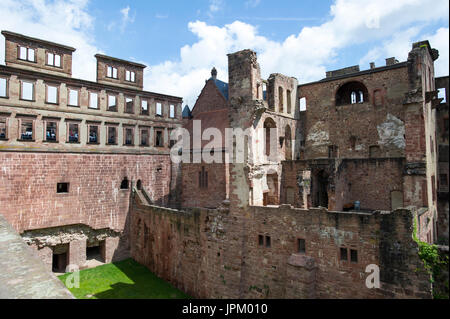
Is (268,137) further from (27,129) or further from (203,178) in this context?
(27,129)

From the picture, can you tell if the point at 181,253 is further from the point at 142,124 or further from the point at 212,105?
the point at 212,105

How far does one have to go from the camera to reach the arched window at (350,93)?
23531 millimetres

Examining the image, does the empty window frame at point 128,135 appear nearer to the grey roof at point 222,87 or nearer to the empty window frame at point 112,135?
the empty window frame at point 112,135

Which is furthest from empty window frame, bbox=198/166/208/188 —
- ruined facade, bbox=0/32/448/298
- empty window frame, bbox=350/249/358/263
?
empty window frame, bbox=350/249/358/263

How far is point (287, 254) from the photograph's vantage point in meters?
13.1

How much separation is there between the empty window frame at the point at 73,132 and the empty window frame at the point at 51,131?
2.54ft

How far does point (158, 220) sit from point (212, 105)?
12.4 metres

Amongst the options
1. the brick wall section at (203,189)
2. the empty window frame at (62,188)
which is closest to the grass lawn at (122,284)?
the empty window frame at (62,188)

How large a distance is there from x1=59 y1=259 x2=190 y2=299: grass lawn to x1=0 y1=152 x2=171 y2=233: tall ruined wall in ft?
10.1

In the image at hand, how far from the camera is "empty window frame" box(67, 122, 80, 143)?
20125 mm

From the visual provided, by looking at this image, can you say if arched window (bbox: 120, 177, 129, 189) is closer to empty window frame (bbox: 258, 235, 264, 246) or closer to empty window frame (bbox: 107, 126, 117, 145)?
empty window frame (bbox: 107, 126, 117, 145)

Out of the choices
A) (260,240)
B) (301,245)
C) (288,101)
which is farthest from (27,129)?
(288,101)

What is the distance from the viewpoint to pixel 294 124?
22656 mm

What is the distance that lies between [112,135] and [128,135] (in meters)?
1.25
